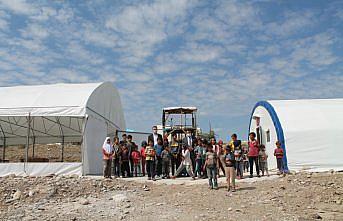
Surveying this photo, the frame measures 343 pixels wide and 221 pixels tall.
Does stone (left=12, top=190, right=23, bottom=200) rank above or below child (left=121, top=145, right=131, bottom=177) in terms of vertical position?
below

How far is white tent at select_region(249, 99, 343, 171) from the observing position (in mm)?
13703

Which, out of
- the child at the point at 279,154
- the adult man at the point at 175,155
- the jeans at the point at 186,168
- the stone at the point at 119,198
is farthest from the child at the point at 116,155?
the child at the point at 279,154

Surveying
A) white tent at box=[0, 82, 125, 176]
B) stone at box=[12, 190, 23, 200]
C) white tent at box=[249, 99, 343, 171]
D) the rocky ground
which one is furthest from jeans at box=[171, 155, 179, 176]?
stone at box=[12, 190, 23, 200]

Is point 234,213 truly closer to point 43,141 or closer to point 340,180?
point 340,180

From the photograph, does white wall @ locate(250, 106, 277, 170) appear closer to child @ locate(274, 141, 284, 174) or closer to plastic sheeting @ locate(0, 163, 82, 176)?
child @ locate(274, 141, 284, 174)

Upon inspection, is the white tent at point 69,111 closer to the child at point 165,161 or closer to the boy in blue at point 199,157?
the child at point 165,161

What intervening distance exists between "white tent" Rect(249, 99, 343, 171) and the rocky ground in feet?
8.18

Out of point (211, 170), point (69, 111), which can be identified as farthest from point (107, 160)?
point (211, 170)

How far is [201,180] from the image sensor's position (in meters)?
11.8

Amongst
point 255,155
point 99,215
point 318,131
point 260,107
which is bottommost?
point 99,215

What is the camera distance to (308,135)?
13938mm

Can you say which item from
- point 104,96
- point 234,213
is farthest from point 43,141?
point 234,213

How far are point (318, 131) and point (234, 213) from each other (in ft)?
26.1

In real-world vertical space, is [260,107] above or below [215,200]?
above
